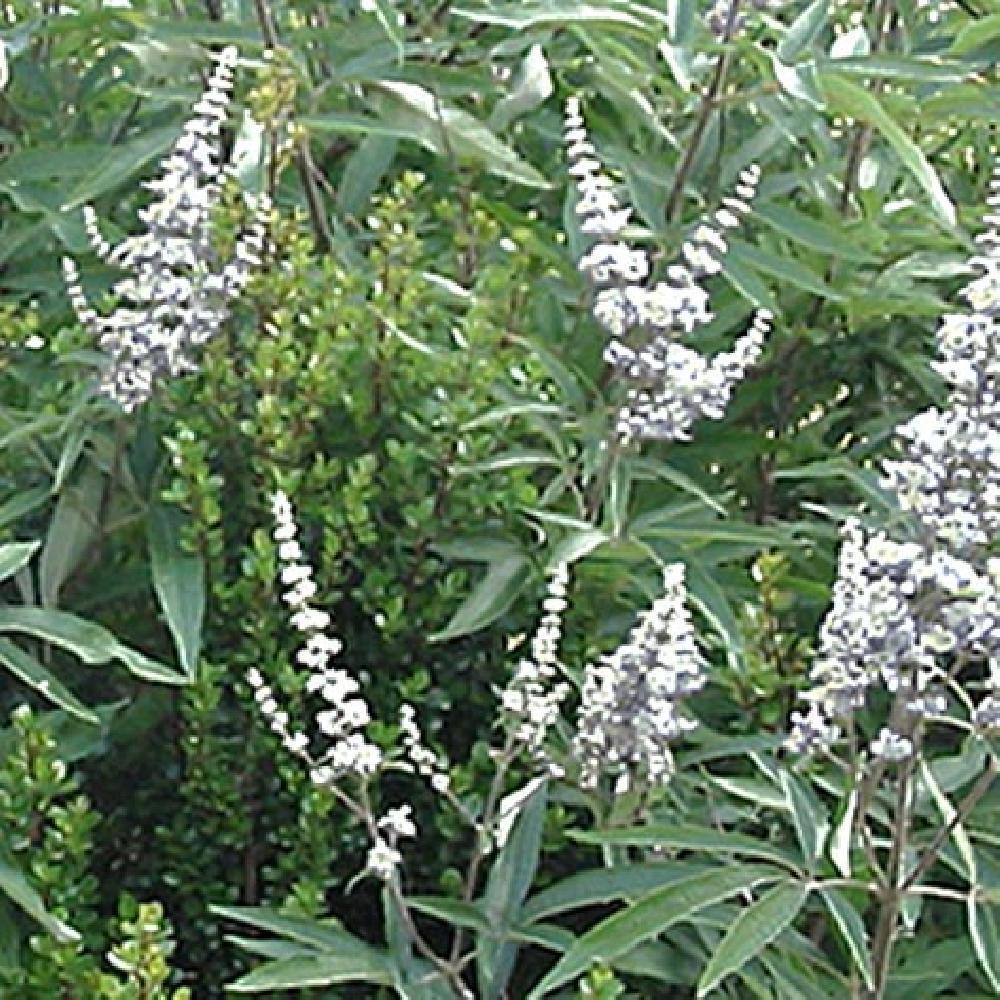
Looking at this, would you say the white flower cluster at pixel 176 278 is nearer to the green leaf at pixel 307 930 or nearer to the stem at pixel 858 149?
the green leaf at pixel 307 930

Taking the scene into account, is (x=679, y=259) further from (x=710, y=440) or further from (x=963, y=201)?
(x=963, y=201)

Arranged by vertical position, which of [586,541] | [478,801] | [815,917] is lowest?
[815,917]

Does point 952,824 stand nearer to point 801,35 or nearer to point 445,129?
point 801,35

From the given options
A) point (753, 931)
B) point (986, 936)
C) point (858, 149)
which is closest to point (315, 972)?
point (753, 931)

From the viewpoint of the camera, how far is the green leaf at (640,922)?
87.7 inches

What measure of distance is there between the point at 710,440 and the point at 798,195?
635mm

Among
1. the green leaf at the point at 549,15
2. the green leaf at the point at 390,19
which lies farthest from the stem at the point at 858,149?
the green leaf at the point at 390,19

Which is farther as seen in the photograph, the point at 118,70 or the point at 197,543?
the point at 118,70

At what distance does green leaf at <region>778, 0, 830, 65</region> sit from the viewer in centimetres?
293

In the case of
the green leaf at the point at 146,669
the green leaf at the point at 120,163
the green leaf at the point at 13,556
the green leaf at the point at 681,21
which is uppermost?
the green leaf at the point at 681,21

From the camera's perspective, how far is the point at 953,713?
295cm

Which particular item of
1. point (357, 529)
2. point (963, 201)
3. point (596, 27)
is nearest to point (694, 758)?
point (357, 529)

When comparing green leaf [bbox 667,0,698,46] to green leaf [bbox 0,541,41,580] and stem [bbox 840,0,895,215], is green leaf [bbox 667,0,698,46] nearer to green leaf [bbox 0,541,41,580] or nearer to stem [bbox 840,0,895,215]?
stem [bbox 840,0,895,215]

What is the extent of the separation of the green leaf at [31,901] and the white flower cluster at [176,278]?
54 centimetres
